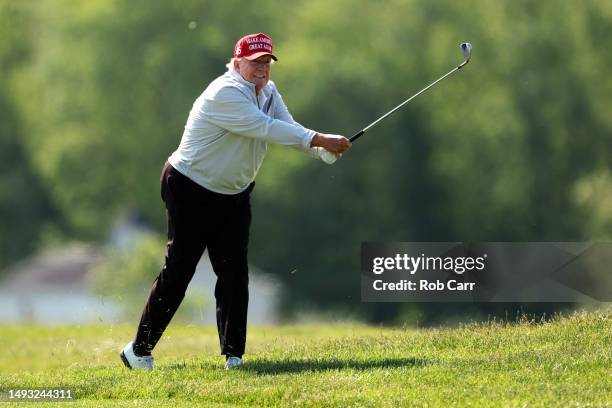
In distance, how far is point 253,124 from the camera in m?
10.5

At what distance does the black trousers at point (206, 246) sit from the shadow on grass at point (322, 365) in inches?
11.6

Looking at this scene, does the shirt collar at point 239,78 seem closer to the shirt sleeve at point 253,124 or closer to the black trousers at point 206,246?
the shirt sleeve at point 253,124

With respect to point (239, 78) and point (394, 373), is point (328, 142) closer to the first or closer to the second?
point (239, 78)

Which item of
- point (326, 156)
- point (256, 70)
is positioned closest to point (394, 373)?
point (326, 156)

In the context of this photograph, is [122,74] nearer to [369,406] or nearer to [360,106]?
[360,106]

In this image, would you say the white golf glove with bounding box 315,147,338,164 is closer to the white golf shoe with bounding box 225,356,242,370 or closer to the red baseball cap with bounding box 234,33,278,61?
the red baseball cap with bounding box 234,33,278,61

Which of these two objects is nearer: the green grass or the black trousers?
the green grass

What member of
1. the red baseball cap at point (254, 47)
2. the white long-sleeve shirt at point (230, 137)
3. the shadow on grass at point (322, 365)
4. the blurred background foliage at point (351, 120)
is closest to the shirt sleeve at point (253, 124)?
the white long-sleeve shirt at point (230, 137)

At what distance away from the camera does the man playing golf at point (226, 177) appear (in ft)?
34.5

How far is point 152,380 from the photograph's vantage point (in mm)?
10469

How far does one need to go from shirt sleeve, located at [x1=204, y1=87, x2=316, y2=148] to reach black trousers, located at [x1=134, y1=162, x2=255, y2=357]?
0.58 metres

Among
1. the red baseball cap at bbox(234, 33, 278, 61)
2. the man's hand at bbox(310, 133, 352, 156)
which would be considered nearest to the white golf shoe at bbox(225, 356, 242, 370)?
the man's hand at bbox(310, 133, 352, 156)

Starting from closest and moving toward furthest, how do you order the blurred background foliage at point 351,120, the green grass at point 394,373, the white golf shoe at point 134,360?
the green grass at point 394,373 < the white golf shoe at point 134,360 < the blurred background foliage at point 351,120

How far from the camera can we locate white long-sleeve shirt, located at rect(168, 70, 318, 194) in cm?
1049
